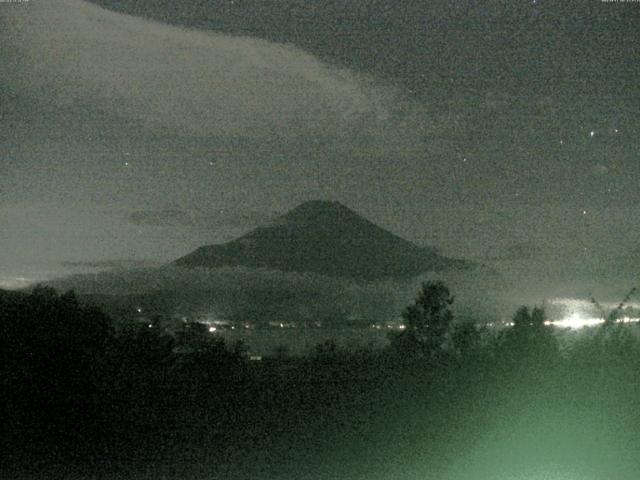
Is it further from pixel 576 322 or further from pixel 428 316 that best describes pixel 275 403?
pixel 428 316

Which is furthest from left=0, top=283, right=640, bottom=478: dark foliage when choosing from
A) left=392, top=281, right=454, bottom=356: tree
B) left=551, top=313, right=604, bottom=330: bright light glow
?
left=392, top=281, right=454, bottom=356: tree

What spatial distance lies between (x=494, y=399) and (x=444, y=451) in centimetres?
206

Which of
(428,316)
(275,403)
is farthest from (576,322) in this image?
(428,316)

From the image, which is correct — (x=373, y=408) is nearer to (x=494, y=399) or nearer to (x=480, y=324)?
(x=494, y=399)

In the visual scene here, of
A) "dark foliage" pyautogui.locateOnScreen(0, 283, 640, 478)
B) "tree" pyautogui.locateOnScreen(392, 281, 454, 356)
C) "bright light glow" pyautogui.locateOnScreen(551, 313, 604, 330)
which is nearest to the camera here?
"dark foliage" pyautogui.locateOnScreen(0, 283, 640, 478)

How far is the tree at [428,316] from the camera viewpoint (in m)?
31.0

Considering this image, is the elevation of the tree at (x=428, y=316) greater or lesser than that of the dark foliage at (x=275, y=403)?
greater

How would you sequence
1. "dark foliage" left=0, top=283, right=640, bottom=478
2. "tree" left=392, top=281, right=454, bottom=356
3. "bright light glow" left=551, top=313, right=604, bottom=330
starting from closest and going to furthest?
"dark foliage" left=0, top=283, right=640, bottom=478 → "bright light glow" left=551, top=313, right=604, bottom=330 → "tree" left=392, top=281, right=454, bottom=356

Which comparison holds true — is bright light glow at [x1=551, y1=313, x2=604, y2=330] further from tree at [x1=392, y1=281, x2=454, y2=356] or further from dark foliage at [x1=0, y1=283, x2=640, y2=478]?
tree at [x1=392, y1=281, x2=454, y2=356]

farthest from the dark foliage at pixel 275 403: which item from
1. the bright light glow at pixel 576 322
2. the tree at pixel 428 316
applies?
the tree at pixel 428 316

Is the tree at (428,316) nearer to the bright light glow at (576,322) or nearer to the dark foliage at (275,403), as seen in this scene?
the bright light glow at (576,322)

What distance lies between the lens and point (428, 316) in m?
33.1

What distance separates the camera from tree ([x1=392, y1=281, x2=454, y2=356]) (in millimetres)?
→ 31000

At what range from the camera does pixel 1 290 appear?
1727 cm
